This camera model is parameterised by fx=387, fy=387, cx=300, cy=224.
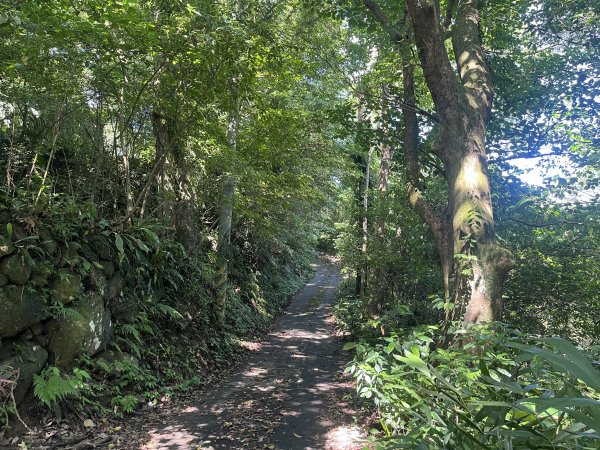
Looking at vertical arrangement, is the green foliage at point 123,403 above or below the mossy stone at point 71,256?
below

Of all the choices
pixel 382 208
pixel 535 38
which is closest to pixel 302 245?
pixel 382 208

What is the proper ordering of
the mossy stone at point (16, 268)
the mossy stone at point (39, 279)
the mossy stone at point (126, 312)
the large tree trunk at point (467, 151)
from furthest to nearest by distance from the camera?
the mossy stone at point (126, 312), the mossy stone at point (39, 279), the mossy stone at point (16, 268), the large tree trunk at point (467, 151)

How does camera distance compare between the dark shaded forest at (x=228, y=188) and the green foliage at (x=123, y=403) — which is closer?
the dark shaded forest at (x=228, y=188)

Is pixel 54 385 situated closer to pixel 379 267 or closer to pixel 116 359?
pixel 116 359

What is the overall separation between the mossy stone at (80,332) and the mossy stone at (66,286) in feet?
0.48

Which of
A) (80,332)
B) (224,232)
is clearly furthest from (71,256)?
(224,232)

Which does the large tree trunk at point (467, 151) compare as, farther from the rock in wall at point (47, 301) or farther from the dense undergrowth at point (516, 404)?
the rock in wall at point (47, 301)

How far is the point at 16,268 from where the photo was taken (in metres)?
4.58

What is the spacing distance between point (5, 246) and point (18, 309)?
0.76 meters

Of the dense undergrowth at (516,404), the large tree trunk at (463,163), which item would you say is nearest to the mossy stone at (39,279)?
the dense undergrowth at (516,404)

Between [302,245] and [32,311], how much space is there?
14.9 meters

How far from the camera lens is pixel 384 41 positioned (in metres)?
7.51

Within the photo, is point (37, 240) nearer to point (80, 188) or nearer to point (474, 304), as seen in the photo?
point (80, 188)

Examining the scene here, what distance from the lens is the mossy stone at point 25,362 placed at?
4207mm
